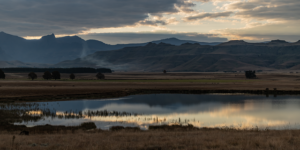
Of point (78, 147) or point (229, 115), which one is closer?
point (78, 147)

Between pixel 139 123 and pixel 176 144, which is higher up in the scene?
pixel 176 144

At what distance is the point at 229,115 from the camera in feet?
131

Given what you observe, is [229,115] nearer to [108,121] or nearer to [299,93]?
[108,121]

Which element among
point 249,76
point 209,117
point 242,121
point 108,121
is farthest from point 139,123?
point 249,76

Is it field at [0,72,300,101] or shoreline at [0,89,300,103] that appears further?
field at [0,72,300,101]

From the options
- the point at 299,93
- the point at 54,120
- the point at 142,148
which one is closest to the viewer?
the point at 142,148

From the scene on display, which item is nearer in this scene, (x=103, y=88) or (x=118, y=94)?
(x=118, y=94)

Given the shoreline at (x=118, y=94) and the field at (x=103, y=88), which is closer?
the shoreline at (x=118, y=94)

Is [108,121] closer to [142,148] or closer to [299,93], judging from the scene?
[142,148]

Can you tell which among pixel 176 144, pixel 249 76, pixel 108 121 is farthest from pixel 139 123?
pixel 249 76

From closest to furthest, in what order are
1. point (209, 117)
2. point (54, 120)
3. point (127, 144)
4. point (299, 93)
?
point (127, 144) → point (54, 120) → point (209, 117) → point (299, 93)

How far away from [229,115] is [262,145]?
975 inches

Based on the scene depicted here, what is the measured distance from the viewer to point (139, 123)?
3284 cm

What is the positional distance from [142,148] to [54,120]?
23.1 meters
